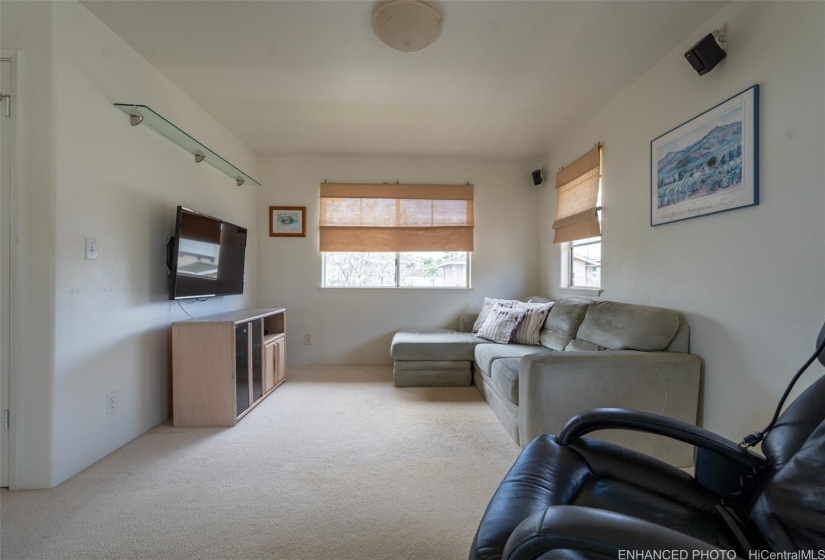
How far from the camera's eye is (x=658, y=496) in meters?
1.02

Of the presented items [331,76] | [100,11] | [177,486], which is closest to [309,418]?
[177,486]

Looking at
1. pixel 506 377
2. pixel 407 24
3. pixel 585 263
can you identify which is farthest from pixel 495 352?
pixel 407 24

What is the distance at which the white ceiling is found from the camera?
1.82 m

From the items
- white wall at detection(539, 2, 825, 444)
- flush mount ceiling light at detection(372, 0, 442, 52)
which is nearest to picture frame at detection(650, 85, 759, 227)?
white wall at detection(539, 2, 825, 444)

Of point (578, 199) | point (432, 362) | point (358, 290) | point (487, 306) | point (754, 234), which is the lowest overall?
point (432, 362)

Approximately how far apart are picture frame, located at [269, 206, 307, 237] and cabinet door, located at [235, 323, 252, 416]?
1.69 meters

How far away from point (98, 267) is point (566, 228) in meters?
3.72

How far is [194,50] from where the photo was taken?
7.00 ft

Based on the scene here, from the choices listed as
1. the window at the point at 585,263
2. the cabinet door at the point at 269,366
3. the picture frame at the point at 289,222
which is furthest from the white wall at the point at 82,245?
the window at the point at 585,263

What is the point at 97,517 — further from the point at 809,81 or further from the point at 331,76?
the point at 809,81

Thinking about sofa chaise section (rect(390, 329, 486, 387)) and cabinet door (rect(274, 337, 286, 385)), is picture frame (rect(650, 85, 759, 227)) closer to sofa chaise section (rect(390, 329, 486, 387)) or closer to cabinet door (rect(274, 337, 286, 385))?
sofa chaise section (rect(390, 329, 486, 387))

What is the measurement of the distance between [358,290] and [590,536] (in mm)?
3635

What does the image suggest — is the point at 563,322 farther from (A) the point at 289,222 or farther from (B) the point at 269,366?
(A) the point at 289,222

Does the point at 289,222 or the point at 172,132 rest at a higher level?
the point at 172,132
